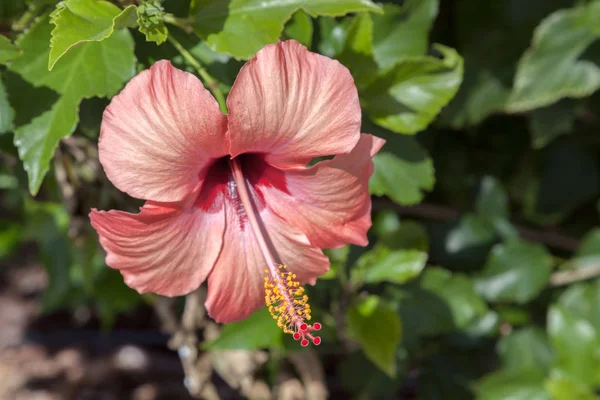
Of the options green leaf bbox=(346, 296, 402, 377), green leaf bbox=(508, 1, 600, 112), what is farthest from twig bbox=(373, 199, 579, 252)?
green leaf bbox=(346, 296, 402, 377)

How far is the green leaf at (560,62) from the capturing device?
5.60 feet

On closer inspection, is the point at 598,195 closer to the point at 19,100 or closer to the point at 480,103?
the point at 480,103

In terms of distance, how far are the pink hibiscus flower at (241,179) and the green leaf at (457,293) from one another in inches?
37.2

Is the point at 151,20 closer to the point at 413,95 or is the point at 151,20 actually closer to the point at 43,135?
the point at 43,135

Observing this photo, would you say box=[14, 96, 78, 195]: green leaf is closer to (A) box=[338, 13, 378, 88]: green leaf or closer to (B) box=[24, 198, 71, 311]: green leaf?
(A) box=[338, 13, 378, 88]: green leaf

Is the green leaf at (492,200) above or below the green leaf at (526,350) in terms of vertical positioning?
above

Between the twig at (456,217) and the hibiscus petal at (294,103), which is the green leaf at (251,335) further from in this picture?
the twig at (456,217)

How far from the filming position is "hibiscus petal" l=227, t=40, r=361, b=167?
824mm

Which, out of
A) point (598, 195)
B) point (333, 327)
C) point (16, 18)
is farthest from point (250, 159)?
point (598, 195)

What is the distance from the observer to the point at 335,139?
88 cm

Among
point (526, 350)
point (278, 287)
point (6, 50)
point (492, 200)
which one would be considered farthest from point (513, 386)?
point (6, 50)

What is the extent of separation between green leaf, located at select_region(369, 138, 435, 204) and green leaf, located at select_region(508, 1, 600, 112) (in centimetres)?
57

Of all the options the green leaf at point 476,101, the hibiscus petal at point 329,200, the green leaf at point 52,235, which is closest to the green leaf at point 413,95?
the hibiscus petal at point 329,200

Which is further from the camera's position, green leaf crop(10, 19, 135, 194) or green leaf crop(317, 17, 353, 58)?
green leaf crop(317, 17, 353, 58)
